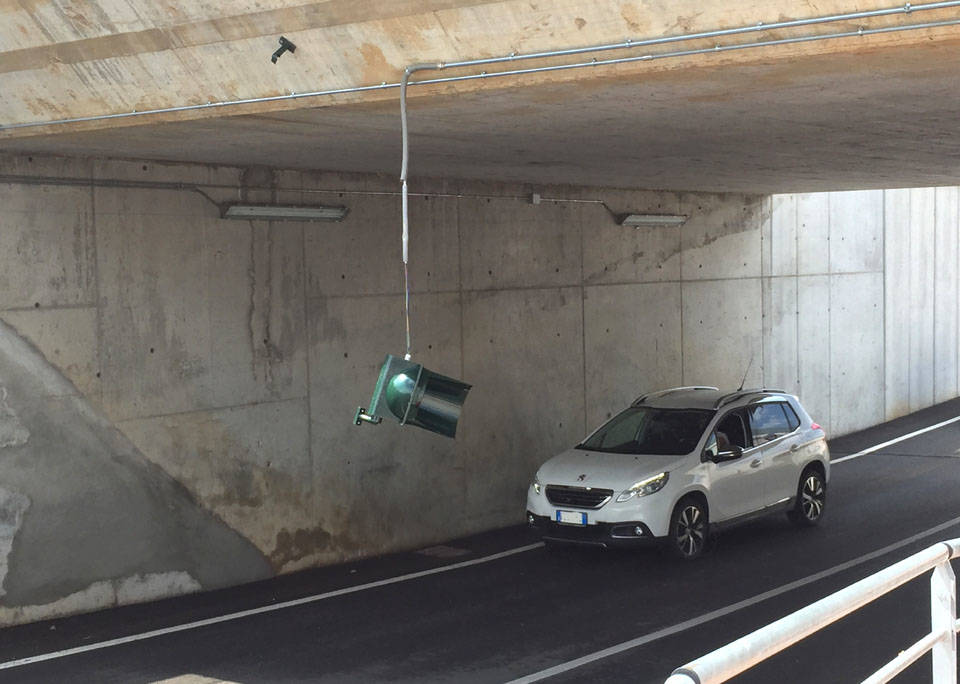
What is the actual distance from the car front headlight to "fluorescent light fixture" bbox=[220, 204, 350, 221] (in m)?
4.46

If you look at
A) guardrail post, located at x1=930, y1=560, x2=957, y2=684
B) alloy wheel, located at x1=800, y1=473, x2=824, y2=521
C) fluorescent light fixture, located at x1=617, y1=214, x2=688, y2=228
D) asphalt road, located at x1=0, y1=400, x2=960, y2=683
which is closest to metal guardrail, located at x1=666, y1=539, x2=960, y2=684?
guardrail post, located at x1=930, y1=560, x2=957, y2=684

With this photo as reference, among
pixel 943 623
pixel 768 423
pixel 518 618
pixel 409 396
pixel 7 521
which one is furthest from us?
pixel 768 423

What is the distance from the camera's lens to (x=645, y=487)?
12461 millimetres

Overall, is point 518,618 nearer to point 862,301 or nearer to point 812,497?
point 812,497

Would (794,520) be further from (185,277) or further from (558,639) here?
(185,277)

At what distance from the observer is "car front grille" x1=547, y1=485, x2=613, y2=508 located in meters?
12.5

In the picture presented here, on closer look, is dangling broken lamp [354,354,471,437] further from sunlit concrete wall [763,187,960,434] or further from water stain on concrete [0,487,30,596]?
sunlit concrete wall [763,187,960,434]

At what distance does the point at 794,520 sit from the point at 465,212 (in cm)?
572

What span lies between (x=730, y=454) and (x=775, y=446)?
1.00m

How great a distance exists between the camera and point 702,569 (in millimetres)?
12578

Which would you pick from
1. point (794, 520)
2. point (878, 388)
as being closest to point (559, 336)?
point (794, 520)

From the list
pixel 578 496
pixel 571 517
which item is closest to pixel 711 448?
pixel 578 496

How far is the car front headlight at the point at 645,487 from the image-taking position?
12.4 metres

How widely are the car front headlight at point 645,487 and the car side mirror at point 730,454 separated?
3.04ft
